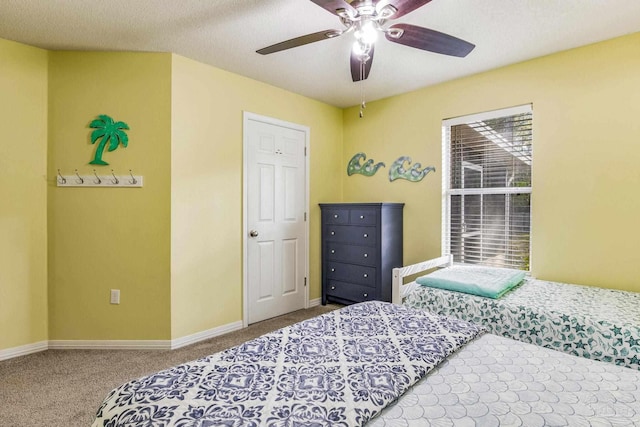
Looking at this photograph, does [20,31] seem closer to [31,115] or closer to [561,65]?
[31,115]

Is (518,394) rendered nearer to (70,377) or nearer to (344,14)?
(344,14)

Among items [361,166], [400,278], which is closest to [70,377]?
[400,278]

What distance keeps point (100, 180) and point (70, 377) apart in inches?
57.4

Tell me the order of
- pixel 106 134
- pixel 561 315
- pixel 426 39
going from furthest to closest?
pixel 106 134, pixel 561 315, pixel 426 39

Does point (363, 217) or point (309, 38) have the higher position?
point (309, 38)

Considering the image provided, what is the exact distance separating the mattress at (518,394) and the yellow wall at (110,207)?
2.33m

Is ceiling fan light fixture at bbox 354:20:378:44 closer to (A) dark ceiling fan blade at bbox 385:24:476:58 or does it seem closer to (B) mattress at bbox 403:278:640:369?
(A) dark ceiling fan blade at bbox 385:24:476:58

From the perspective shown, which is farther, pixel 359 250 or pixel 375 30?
pixel 359 250

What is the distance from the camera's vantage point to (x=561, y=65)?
2699 mm

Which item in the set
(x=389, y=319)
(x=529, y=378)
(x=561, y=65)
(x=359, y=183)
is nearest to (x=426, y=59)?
(x=561, y=65)

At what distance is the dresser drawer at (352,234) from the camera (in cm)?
349

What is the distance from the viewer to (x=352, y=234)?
144 inches

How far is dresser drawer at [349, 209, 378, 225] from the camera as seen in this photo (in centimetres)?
345

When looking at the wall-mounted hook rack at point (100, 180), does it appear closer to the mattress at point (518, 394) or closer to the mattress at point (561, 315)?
the mattress at point (561, 315)
